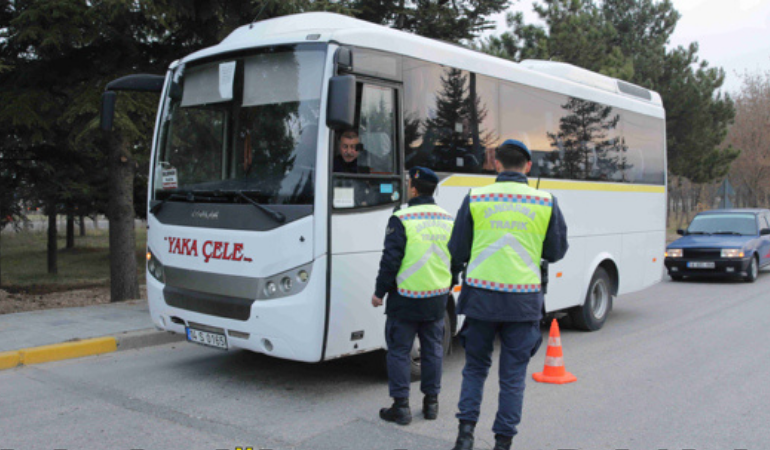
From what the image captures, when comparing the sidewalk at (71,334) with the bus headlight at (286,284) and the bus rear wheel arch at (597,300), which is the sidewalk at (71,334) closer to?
the bus headlight at (286,284)

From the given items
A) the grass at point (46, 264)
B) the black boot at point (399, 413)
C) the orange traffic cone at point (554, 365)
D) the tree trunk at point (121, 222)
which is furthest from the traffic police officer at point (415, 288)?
the grass at point (46, 264)

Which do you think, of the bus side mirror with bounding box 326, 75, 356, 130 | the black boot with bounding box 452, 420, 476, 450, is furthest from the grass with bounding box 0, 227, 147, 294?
the black boot with bounding box 452, 420, 476, 450

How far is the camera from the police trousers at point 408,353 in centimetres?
503

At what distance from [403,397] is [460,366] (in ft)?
7.02

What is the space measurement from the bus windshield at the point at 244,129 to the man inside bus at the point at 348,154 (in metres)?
0.23

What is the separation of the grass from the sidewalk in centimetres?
931

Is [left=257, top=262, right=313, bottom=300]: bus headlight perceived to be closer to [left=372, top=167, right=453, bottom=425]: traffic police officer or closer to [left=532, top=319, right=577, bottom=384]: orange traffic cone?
[left=372, top=167, right=453, bottom=425]: traffic police officer

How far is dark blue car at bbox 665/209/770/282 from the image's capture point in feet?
48.9

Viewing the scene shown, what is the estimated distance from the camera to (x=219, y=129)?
6.09m

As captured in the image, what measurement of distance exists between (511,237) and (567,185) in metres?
4.61

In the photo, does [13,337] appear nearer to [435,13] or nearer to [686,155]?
[435,13]

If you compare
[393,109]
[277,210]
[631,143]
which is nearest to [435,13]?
[631,143]

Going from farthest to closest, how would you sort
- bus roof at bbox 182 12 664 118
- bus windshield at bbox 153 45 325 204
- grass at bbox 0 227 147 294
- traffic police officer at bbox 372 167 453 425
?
grass at bbox 0 227 147 294 < bus roof at bbox 182 12 664 118 < bus windshield at bbox 153 45 325 204 < traffic police officer at bbox 372 167 453 425

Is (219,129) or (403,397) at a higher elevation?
(219,129)
